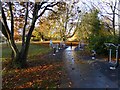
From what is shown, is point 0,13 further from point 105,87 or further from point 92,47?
point 92,47

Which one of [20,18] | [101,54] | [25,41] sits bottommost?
[101,54]

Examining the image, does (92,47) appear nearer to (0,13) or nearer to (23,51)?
(23,51)

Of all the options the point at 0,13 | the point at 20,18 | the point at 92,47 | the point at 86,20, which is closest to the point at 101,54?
the point at 92,47

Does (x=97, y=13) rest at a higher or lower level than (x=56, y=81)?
higher

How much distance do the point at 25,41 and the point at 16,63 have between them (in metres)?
1.00

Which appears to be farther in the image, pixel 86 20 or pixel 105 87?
pixel 86 20

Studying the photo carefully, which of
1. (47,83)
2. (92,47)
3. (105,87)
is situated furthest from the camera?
(92,47)

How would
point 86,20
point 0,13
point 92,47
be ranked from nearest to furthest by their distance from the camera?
1. point 0,13
2. point 92,47
3. point 86,20

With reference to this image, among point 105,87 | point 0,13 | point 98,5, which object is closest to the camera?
point 105,87

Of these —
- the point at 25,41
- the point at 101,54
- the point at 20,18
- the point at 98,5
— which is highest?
the point at 98,5

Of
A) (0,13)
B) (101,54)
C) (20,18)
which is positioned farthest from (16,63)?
(101,54)

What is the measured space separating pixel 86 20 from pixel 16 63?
535 inches

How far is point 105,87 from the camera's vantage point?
16.3 feet

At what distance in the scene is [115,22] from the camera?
64.3 ft
